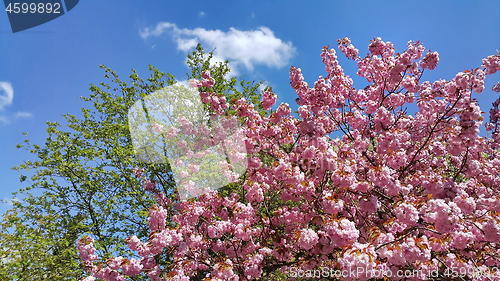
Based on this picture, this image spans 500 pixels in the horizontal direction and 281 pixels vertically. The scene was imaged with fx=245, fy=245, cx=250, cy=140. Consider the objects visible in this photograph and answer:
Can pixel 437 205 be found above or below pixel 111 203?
below

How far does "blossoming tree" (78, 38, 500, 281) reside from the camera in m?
3.07

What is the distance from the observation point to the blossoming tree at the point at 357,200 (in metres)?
3.07

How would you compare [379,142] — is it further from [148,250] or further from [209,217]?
[148,250]

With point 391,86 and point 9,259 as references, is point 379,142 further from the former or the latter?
point 9,259

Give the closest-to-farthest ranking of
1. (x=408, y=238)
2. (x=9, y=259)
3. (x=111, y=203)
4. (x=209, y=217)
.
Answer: (x=408, y=238) < (x=209, y=217) < (x=9, y=259) < (x=111, y=203)

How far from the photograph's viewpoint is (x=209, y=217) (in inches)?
227

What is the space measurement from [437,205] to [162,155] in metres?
10.5

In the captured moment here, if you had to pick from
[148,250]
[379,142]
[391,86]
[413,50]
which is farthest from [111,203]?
[413,50]

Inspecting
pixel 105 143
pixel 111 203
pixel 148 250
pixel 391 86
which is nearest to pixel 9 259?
pixel 111 203

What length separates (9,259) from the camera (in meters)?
8.55

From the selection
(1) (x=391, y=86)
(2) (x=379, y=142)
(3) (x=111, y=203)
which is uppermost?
(1) (x=391, y=86)

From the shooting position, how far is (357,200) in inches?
190

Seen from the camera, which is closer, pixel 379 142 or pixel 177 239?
pixel 177 239

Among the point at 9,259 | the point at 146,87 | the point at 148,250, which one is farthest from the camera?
the point at 146,87
